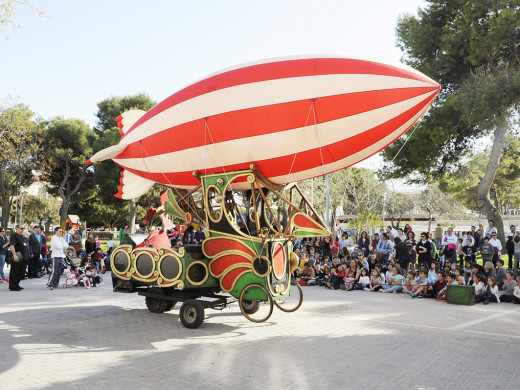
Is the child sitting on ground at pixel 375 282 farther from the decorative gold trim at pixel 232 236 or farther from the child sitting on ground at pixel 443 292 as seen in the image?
the decorative gold trim at pixel 232 236

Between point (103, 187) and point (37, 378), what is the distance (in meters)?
39.0

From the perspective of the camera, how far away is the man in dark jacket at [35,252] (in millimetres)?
15538

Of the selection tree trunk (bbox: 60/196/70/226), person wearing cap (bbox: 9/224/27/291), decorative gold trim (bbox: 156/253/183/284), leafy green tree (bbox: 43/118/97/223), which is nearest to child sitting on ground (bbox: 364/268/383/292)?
decorative gold trim (bbox: 156/253/183/284)

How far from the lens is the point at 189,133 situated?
A: 8.34m

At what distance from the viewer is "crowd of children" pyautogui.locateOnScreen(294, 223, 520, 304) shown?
1250 cm

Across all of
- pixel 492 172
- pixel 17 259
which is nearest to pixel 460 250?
pixel 492 172

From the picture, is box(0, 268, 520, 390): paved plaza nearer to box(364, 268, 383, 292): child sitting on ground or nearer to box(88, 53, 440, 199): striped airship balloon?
box(364, 268, 383, 292): child sitting on ground

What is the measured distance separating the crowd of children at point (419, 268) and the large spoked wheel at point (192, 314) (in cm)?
729

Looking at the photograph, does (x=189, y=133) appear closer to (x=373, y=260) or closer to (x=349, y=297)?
(x=349, y=297)

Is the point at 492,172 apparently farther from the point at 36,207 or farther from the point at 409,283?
A: the point at 36,207

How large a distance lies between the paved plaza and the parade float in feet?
2.33

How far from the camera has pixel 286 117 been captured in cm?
736

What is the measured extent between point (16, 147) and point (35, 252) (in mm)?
19798

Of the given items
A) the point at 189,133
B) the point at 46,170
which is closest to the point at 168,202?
the point at 189,133
